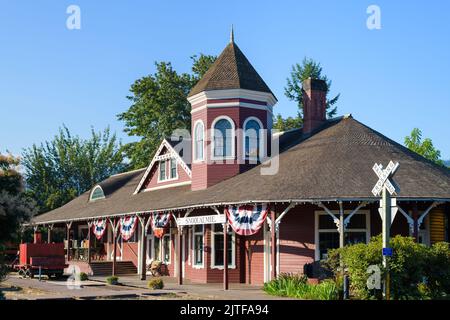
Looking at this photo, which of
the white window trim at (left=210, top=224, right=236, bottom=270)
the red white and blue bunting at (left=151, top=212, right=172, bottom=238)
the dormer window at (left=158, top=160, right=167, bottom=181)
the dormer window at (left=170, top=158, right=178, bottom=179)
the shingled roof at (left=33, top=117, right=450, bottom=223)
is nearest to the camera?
the shingled roof at (left=33, top=117, right=450, bottom=223)

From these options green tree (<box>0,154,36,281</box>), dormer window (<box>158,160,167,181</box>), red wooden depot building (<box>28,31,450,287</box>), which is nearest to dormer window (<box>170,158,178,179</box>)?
red wooden depot building (<box>28,31,450,287</box>)

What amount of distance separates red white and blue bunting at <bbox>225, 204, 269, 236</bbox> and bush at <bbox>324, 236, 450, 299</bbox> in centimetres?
496

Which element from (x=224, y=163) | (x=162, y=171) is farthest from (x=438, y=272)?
(x=162, y=171)

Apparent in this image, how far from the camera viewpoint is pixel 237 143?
31516 millimetres

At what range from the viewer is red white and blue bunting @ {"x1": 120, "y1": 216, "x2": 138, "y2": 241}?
32375 mm

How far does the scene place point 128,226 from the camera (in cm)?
3288

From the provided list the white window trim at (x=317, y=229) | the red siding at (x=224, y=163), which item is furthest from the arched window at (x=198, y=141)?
the white window trim at (x=317, y=229)

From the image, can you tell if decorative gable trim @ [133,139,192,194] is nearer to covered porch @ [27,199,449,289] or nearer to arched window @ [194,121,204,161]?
arched window @ [194,121,204,161]

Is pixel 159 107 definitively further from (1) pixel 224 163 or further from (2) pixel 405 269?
(2) pixel 405 269

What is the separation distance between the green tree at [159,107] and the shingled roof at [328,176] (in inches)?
948

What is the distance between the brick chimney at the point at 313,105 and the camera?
1264 inches
